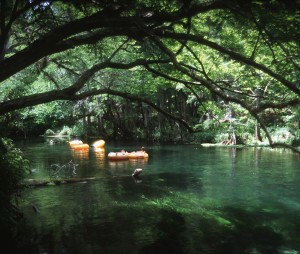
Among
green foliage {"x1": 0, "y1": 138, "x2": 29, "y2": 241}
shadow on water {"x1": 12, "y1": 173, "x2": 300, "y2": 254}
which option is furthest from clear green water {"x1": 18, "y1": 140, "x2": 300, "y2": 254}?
green foliage {"x1": 0, "y1": 138, "x2": 29, "y2": 241}

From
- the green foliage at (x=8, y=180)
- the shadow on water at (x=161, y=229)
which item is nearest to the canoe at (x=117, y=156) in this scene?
the shadow on water at (x=161, y=229)

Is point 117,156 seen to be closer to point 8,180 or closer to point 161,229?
point 161,229

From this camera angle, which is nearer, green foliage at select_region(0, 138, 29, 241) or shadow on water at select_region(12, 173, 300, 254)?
green foliage at select_region(0, 138, 29, 241)

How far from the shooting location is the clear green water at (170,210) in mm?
9438

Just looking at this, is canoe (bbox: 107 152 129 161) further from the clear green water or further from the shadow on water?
the shadow on water

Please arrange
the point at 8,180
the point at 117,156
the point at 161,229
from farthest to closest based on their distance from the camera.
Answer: the point at 117,156
the point at 161,229
the point at 8,180

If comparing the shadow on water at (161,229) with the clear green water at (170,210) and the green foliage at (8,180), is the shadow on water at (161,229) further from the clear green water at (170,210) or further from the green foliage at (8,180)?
the green foliage at (8,180)

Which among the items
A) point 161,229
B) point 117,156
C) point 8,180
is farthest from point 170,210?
point 117,156

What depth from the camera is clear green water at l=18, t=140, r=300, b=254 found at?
9.44 metres

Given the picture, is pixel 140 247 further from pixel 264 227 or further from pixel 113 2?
pixel 113 2

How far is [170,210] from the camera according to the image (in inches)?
502

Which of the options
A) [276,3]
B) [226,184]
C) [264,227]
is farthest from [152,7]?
[226,184]

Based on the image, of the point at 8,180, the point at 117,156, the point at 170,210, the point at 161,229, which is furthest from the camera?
the point at 117,156

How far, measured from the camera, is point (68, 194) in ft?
47.8
